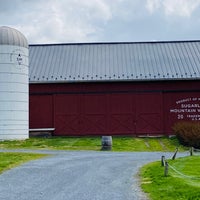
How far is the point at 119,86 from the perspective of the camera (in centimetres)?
3591

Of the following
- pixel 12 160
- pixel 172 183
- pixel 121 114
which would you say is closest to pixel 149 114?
pixel 121 114

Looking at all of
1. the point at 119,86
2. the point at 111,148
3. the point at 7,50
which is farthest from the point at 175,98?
the point at 7,50

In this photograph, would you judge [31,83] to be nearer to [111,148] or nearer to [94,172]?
[111,148]

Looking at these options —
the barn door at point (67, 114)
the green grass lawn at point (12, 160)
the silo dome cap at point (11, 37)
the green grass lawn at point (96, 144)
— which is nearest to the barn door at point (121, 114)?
the barn door at point (67, 114)

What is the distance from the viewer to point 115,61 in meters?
38.4

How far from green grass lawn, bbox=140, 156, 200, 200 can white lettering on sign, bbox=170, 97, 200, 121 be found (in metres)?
18.0

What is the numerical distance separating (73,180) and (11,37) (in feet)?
64.6

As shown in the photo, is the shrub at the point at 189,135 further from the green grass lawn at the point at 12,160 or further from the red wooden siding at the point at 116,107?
the green grass lawn at the point at 12,160

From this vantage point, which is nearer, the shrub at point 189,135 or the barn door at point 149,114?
the shrub at point 189,135

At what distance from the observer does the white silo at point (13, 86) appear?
103ft

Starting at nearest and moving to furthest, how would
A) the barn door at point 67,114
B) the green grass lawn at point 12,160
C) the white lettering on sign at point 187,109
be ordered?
the green grass lawn at point 12,160
the white lettering on sign at point 187,109
the barn door at point 67,114

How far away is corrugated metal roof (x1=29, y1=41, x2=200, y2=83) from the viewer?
35.9 meters

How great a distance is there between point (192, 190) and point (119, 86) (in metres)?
24.3

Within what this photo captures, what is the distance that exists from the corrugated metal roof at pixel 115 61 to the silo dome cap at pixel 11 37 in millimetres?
3797
